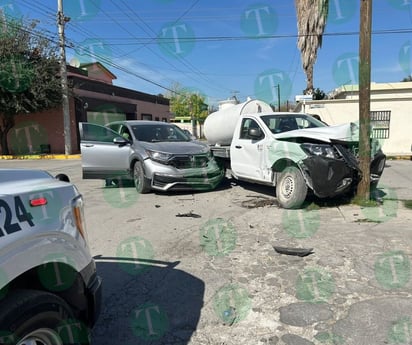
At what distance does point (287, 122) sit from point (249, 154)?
1093 mm

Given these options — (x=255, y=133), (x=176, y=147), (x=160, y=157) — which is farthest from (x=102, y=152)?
(x=255, y=133)

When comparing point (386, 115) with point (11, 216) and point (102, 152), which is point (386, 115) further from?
point (11, 216)

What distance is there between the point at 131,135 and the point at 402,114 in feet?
50.7

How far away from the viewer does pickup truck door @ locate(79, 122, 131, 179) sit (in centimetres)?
920

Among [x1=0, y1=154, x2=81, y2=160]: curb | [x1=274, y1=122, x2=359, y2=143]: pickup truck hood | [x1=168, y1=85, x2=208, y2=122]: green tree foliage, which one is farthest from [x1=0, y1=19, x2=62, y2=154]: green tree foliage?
[x1=168, y1=85, x2=208, y2=122]: green tree foliage

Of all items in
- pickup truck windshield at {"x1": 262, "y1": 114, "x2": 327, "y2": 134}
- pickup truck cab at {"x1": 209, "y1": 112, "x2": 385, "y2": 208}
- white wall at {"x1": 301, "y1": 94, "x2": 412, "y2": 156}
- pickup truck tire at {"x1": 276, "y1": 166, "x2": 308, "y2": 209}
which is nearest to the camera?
pickup truck cab at {"x1": 209, "y1": 112, "x2": 385, "y2": 208}

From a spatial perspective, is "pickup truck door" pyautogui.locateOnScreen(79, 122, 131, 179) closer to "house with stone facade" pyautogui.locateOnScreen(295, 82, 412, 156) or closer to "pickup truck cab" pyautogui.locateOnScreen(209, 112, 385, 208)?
"pickup truck cab" pyautogui.locateOnScreen(209, 112, 385, 208)

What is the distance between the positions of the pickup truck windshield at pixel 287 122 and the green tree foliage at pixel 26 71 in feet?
57.2

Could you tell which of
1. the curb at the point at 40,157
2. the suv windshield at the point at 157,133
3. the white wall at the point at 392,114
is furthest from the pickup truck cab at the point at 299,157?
the curb at the point at 40,157

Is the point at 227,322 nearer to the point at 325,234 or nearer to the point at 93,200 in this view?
the point at 325,234

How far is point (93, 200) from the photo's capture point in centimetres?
860

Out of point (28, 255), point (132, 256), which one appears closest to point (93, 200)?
point (132, 256)

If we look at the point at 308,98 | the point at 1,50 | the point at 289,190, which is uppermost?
the point at 1,50

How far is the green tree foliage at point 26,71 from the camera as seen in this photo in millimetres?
21172
